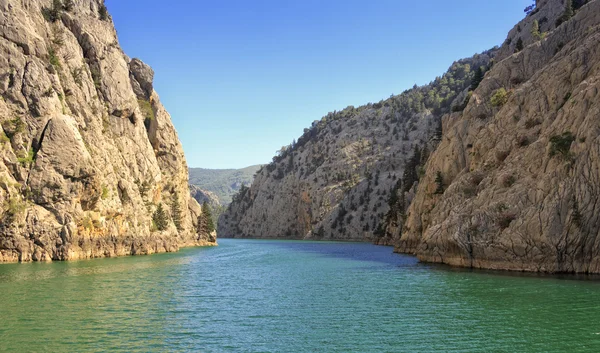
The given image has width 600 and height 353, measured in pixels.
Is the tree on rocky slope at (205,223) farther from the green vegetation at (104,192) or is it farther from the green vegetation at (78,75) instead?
the green vegetation at (78,75)

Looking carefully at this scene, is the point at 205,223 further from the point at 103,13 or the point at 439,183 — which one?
the point at 439,183

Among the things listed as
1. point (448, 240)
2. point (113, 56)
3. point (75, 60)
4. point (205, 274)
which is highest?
point (113, 56)

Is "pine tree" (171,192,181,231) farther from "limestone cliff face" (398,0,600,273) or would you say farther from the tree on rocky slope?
"limestone cliff face" (398,0,600,273)

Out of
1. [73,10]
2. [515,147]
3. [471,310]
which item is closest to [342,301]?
[471,310]

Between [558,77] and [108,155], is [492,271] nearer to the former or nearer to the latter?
[558,77]

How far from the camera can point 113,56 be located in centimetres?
11031

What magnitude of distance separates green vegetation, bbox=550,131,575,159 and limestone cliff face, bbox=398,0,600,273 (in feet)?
0.38

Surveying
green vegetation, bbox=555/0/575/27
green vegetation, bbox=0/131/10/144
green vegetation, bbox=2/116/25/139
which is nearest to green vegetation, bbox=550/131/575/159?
green vegetation, bbox=555/0/575/27

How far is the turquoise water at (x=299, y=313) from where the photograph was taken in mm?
25641

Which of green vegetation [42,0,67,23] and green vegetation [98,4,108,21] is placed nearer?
green vegetation [42,0,67,23]

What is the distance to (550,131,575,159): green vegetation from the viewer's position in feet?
174

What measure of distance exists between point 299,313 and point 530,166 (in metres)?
38.2

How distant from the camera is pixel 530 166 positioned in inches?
2275

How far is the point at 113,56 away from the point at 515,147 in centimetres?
8923
